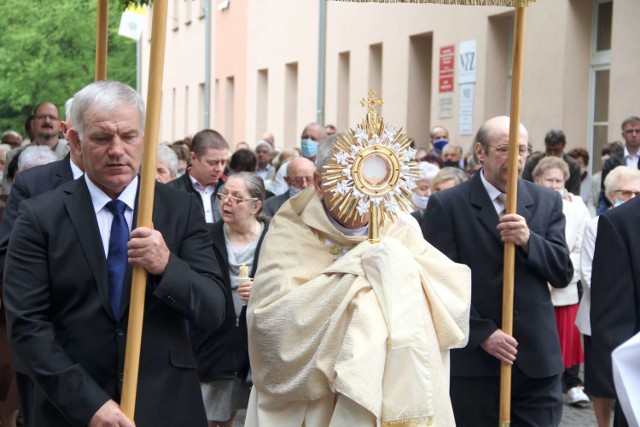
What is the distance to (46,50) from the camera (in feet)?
145

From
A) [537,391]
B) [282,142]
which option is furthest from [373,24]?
[537,391]

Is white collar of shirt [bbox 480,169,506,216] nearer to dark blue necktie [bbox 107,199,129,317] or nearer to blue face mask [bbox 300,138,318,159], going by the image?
dark blue necktie [bbox 107,199,129,317]

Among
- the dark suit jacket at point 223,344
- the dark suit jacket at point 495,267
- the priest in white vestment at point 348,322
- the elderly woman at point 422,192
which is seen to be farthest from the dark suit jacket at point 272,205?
the priest in white vestment at point 348,322

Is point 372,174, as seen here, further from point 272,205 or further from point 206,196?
point 272,205

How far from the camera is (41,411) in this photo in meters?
4.30

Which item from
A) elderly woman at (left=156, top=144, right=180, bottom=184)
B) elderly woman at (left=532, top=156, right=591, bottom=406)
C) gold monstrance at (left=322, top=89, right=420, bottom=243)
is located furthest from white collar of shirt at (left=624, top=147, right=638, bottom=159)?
gold monstrance at (left=322, top=89, right=420, bottom=243)

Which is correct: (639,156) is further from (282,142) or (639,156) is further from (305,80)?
(282,142)

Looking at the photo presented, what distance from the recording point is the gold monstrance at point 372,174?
4.71 meters

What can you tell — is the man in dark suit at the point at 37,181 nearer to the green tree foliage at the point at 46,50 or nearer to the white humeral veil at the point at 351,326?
the white humeral veil at the point at 351,326

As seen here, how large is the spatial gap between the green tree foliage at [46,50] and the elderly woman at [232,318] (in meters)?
35.8

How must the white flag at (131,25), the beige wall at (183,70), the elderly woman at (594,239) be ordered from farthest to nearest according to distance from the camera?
1. the beige wall at (183,70)
2. the white flag at (131,25)
3. the elderly woman at (594,239)

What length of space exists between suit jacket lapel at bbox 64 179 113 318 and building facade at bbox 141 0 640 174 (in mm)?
11415

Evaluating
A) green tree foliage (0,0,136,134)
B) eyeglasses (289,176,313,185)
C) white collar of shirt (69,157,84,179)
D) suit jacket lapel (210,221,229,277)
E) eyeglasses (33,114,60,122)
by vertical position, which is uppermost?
green tree foliage (0,0,136,134)

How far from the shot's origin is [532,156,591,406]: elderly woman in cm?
986
